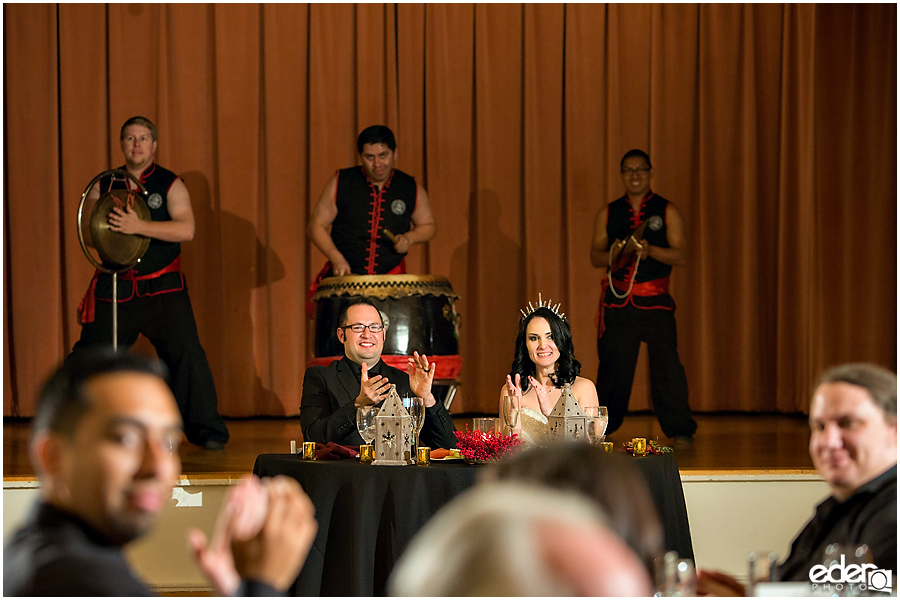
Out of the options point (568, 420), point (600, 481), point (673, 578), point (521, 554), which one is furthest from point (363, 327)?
point (521, 554)

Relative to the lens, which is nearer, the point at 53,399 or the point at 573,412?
the point at 53,399

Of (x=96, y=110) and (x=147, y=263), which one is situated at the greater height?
(x=96, y=110)

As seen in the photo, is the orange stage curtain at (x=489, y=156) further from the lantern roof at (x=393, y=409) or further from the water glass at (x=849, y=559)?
→ the water glass at (x=849, y=559)

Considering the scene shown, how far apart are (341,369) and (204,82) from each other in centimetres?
358

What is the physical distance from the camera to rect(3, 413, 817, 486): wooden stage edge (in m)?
3.95

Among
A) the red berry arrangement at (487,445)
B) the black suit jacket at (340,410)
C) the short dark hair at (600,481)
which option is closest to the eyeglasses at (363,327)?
the black suit jacket at (340,410)

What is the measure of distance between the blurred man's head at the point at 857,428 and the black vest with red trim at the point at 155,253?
11.6 feet

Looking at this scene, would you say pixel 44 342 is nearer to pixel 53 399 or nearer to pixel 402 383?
pixel 402 383

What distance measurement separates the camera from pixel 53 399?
110cm

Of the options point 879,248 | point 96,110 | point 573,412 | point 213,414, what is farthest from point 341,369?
point 879,248

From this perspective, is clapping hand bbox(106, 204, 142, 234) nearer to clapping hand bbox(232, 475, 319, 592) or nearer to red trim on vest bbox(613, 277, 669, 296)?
red trim on vest bbox(613, 277, 669, 296)

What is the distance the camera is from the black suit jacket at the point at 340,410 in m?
3.22

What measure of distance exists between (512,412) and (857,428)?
138 cm

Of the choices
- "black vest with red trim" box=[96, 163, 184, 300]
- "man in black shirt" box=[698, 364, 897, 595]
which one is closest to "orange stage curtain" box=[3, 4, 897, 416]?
"black vest with red trim" box=[96, 163, 184, 300]
